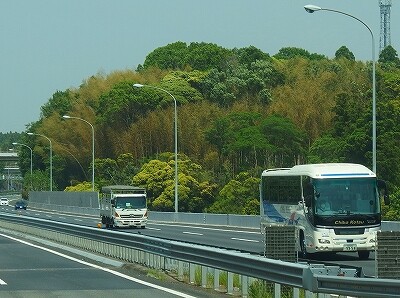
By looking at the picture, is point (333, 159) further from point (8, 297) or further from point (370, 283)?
point (370, 283)

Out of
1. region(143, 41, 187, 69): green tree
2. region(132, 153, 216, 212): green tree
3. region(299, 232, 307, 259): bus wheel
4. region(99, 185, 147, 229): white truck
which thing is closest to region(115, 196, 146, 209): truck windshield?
region(99, 185, 147, 229): white truck

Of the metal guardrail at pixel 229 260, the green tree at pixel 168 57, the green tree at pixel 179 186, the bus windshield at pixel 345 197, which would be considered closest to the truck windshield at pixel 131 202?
the metal guardrail at pixel 229 260

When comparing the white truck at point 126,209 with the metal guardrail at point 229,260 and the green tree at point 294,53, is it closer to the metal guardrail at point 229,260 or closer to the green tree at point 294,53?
the metal guardrail at point 229,260

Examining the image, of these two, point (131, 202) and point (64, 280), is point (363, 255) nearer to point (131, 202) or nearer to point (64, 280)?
point (64, 280)

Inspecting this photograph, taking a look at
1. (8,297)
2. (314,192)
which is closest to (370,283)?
(8,297)

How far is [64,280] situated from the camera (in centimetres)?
2252

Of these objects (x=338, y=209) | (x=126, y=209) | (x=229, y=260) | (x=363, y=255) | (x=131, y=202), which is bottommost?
(x=363, y=255)

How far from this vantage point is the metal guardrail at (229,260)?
13.2 meters

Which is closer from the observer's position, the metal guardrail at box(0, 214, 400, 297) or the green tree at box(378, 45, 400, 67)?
the metal guardrail at box(0, 214, 400, 297)

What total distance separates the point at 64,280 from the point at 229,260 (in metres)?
5.14

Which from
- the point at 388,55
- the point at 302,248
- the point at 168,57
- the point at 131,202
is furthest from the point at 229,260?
the point at 168,57

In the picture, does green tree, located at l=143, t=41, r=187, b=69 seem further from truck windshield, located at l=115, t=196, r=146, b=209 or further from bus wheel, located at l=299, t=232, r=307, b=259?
bus wheel, located at l=299, t=232, r=307, b=259

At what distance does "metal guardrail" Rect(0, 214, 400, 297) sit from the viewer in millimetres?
13234

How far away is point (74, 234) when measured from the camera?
112 ft
